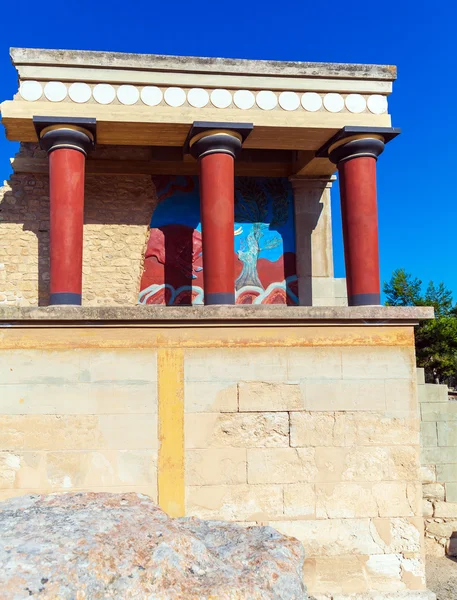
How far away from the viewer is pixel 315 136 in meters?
9.80

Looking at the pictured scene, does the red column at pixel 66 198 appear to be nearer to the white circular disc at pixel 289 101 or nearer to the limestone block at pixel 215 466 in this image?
the white circular disc at pixel 289 101

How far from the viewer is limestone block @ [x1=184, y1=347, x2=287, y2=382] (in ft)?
17.1

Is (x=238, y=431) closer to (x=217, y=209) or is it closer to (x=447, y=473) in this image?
(x=217, y=209)

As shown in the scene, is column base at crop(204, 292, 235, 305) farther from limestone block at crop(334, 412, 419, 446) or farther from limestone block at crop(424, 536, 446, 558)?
limestone block at crop(424, 536, 446, 558)

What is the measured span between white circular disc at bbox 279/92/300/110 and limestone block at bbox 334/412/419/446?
598 centimetres

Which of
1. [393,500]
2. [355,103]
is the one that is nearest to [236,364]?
[393,500]

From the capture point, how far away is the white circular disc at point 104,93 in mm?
9062

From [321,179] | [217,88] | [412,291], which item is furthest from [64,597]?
[412,291]

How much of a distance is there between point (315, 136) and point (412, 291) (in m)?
17.2

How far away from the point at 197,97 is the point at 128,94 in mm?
1089

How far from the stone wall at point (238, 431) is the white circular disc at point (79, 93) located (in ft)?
17.0

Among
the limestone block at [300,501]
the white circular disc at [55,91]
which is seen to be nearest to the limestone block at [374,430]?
the limestone block at [300,501]

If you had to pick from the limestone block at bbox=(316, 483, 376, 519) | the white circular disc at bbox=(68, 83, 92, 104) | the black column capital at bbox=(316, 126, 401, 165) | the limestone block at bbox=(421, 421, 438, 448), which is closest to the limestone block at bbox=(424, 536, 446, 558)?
the limestone block at bbox=(421, 421, 438, 448)

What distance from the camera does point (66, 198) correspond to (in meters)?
8.68
